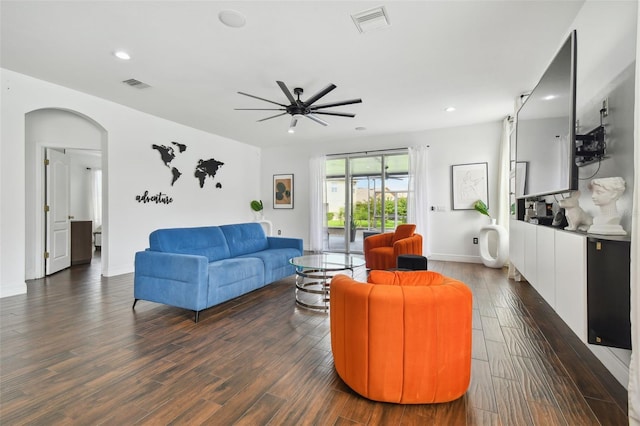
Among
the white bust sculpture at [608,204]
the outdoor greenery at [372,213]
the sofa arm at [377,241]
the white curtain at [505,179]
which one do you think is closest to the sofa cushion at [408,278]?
the white bust sculpture at [608,204]

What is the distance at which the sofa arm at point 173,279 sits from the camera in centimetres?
289

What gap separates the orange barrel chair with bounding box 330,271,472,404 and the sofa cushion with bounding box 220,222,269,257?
9.65ft

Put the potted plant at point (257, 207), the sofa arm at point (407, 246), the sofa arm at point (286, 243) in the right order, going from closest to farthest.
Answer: the sofa arm at point (407, 246), the sofa arm at point (286, 243), the potted plant at point (257, 207)

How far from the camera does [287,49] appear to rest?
10.3ft

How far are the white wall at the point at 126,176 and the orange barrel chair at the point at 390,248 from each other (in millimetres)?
3800

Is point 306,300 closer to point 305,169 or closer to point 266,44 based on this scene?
point 266,44

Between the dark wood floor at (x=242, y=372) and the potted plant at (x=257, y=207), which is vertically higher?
the potted plant at (x=257, y=207)

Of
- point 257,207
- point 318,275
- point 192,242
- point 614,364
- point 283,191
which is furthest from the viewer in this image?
point 283,191

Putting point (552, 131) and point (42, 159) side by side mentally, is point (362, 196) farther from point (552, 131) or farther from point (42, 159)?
point (42, 159)

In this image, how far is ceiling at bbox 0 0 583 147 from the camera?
8.37 ft

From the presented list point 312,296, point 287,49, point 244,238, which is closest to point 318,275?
point 312,296

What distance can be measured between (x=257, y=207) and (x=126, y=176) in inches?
130

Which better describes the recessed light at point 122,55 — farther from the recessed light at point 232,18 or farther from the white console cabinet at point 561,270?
the white console cabinet at point 561,270

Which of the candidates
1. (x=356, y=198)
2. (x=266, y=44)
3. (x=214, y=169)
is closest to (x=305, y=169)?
(x=356, y=198)
